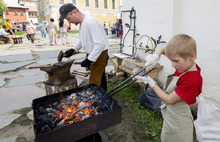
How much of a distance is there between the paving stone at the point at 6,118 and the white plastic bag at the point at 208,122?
329 cm

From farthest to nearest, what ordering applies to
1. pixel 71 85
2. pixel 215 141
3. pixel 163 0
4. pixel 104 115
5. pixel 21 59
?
pixel 21 59, pixel 163 0, pixel 71 85, pixel 215 141, pixel 104 115

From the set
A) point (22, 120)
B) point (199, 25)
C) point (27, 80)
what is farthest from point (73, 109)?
point (27, 80)

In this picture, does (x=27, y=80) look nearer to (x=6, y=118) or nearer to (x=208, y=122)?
(x=6, y=118)

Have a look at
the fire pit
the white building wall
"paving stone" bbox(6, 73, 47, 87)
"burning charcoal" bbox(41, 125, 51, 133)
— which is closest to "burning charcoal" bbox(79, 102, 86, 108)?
the fire pit

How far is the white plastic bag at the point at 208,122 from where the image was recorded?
7.06ft

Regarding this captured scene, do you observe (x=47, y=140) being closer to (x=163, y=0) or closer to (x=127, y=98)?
(x=127, y=98)

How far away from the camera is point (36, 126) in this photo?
4.53ft

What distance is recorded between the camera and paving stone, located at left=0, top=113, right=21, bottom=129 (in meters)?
2.74

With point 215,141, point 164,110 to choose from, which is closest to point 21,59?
point 164,110

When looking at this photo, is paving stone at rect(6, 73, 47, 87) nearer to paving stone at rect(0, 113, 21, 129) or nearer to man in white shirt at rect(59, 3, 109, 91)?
paving stone at rect(0, 113, 21, 129)

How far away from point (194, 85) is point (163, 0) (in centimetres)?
237

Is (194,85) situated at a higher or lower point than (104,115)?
A: higher

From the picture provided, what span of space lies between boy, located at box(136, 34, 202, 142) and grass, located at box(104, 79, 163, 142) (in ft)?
3.19

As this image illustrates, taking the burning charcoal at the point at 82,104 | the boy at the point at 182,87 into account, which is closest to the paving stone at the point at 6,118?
the burning charcoal at the point at 82,104
